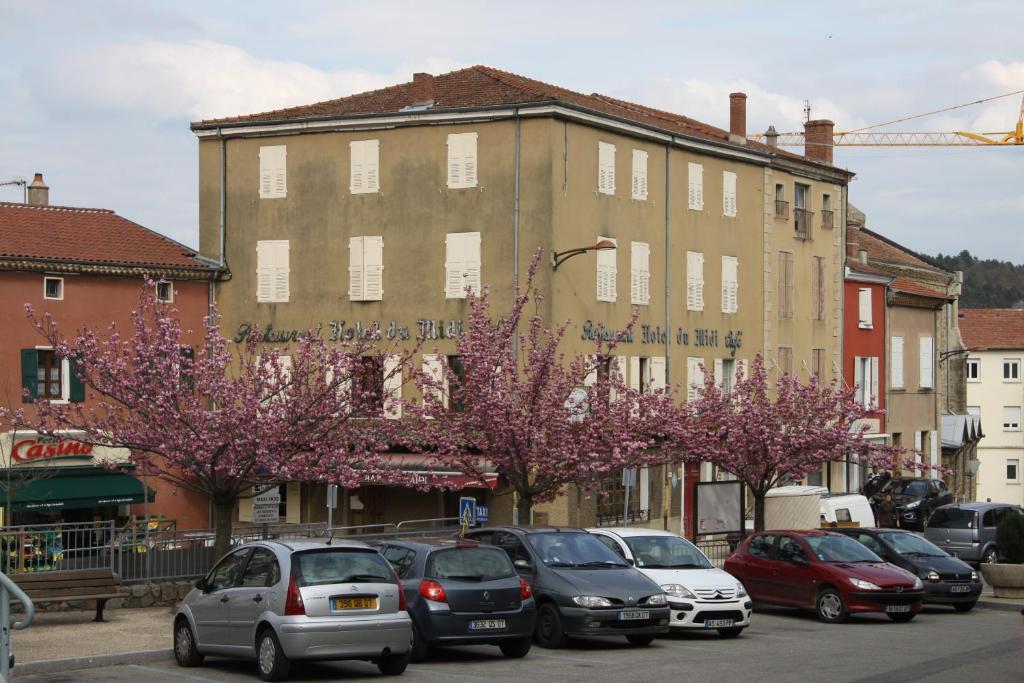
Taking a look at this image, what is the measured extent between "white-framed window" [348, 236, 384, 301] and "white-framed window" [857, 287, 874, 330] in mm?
21112

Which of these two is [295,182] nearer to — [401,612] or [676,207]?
[676,207]

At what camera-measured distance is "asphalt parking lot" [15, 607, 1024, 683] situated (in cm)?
1822

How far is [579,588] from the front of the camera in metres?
20.8

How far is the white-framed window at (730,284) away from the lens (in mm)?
48438

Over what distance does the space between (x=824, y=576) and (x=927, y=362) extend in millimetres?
→ 37494

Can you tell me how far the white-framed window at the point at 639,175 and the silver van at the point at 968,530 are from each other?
1225cm

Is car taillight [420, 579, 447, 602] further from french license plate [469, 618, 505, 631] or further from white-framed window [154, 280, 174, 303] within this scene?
white-framed window [154, 280, 174, 303]

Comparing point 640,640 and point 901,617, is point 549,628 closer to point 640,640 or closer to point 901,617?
point 640,640

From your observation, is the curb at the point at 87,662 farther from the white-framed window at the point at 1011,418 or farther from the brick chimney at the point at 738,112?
the white-framed window at the point at 1011,418

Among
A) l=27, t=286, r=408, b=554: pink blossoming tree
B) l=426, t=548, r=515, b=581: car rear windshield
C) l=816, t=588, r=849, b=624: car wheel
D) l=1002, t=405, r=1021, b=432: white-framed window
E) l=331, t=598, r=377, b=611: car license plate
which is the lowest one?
l=816, t=588, r=849, b=624: car wheel

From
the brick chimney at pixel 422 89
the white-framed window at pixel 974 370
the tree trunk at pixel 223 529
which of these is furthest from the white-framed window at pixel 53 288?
the white-framed window at pixel 974 370

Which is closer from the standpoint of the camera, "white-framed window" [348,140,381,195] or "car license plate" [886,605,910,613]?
"car license plate" [886,605,910,613]

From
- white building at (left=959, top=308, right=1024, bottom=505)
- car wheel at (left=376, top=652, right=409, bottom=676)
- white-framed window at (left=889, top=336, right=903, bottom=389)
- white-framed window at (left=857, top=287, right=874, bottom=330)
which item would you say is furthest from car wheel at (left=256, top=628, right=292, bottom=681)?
white building at (left=959, top=308, right=1024, bottom=505)

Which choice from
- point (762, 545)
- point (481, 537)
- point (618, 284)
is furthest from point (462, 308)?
point (481, 537)
